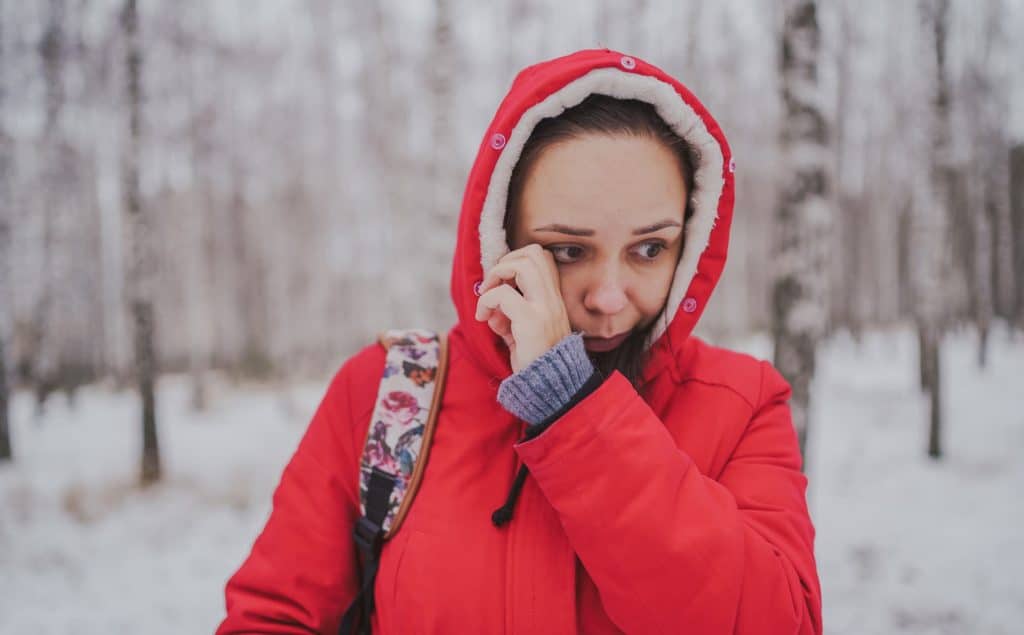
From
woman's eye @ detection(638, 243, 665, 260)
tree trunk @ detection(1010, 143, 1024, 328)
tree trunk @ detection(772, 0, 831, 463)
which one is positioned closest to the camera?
woman's eye @ detection(638, 243, 665, 260)

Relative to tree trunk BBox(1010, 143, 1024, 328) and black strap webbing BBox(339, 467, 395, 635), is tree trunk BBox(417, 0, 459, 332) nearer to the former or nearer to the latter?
black strap webbing BBox(339, 467, 395, 635)

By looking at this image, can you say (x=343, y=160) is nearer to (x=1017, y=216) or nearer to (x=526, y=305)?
(x=526, y=305)

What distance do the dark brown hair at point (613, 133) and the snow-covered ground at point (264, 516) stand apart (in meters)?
3.51

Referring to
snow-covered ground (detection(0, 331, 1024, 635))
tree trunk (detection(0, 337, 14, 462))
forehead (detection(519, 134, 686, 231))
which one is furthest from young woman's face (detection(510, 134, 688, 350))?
tree trunk (detection(0, 337, 14, 462))

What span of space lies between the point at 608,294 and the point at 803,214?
9.26 ft

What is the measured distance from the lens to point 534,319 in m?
0.94

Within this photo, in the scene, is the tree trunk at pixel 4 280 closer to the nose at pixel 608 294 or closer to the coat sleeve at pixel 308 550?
the coat sleeve at pixel 308 550

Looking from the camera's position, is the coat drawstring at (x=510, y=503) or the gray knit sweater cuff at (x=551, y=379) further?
the coat drawstring at (x=510, y=503)

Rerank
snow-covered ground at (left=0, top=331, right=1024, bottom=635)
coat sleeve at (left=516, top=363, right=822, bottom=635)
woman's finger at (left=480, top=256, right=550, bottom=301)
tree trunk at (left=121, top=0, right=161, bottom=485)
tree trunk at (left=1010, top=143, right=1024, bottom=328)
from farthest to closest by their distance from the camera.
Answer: tree trunk at (left=1010, top=143, right=1024, bottom=328) < tree trunk at (left=121, top=0, right=161, bottom=485) < snow-covered ground at (left=0, top=331, right=1024, bottom=635) < woman's finger at (left=480, top=256, right=550, bottom=301) < coat sleeve at (left=516, top=363, right=822, bottom=635)

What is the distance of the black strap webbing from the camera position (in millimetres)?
1085

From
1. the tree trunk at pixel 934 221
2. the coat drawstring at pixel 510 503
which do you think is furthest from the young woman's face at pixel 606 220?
the tree trunk at pixel 934 221

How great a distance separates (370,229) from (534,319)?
20401mm

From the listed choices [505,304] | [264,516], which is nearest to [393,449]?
[505,304]

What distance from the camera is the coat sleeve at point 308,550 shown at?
107cm
